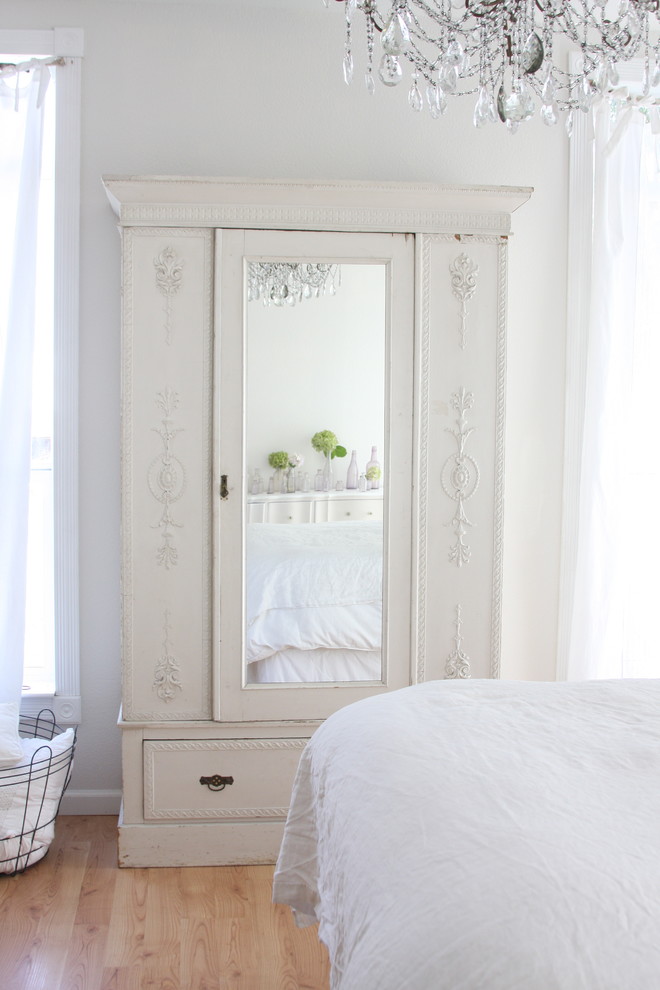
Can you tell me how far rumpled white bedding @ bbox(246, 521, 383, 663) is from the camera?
2430 mm

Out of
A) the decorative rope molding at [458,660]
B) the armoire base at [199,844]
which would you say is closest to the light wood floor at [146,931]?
the armoire base at [199,844]

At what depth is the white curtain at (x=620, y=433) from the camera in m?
2.86

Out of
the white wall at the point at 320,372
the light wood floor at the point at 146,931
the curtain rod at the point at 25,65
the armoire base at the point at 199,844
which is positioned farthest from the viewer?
the curtain rod at the point at 25,65

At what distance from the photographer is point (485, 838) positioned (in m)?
0.94

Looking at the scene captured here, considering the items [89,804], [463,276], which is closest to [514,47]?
[463,276]

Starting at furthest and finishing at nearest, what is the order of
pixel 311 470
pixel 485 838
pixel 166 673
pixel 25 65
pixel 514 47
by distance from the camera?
pixel 25 65 < pixel 166 673 < pixel 311 470 < pixel 514 47 < pixel 485 838

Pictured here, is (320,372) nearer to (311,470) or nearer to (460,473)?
(311,470)

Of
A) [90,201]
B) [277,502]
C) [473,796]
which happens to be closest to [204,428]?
[277,502]

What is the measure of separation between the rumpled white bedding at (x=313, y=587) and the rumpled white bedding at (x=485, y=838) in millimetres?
926

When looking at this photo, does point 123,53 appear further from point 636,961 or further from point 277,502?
point 636,961

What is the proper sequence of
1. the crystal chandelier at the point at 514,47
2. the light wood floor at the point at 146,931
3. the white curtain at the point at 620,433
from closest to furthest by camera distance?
the crystal chandelier at the point at 514,47 → the light wood floor at the point at 146,931 → the white curtain at the point at 620,433

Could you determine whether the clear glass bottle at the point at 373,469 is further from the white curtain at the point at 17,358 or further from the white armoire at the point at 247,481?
the white curtain at the point at 17,358

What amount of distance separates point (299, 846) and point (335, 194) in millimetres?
1792

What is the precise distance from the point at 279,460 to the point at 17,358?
1016 millimetres
